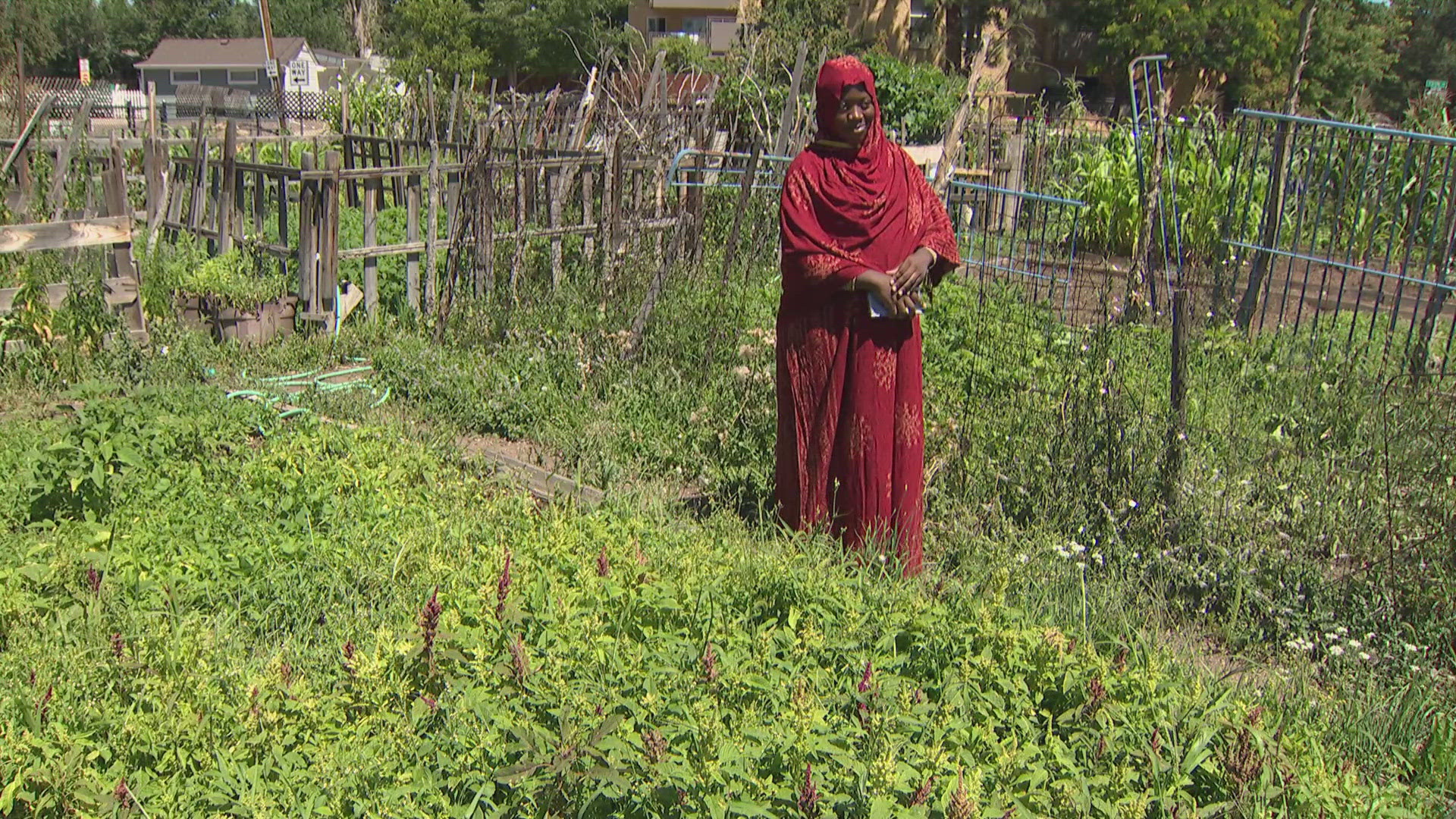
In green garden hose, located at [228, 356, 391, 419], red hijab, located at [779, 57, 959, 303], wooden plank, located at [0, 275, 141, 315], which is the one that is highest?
red hijab, located at [779, 57, 959, 303]

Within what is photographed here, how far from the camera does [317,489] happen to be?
5.00m

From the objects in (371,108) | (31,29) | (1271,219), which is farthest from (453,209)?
(31,29)

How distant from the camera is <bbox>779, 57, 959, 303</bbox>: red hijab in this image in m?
4.39

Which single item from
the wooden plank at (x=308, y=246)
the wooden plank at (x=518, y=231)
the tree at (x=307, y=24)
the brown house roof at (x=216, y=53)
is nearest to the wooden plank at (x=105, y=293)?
the wooden plank at (x=308, y=246)

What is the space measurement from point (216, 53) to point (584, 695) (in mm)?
76117

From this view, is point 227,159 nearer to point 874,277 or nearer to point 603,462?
point 603,462

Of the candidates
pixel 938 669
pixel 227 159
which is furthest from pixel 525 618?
pixel 227 159

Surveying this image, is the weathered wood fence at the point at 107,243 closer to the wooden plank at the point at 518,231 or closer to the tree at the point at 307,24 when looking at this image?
the wooden plank at the point at 518,231

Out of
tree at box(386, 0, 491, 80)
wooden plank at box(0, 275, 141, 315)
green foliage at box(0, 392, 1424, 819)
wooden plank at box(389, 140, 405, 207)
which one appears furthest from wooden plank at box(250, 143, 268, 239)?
tree at box(386, 0, 491, 80)

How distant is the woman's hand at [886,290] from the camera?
14.1 ft

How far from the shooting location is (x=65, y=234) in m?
7.41

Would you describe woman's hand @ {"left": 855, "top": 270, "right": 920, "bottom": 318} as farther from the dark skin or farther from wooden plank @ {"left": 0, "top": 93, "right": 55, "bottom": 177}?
wooden plank @ {"left": 0, "top": 93, "right": 55, "bottom": 177}

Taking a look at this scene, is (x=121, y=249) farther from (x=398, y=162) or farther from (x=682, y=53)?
(x=682, y=53)

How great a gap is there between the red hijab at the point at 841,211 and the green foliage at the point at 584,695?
3.50 feet
